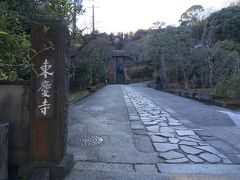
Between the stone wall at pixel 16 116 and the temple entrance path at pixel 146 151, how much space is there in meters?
→ 0.91

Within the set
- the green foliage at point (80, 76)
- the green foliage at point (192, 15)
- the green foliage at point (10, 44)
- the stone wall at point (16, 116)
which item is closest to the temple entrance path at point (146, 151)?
the stone wall at point (16, 116)

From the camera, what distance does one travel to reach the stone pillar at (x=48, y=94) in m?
4.89

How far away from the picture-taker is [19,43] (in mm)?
4352

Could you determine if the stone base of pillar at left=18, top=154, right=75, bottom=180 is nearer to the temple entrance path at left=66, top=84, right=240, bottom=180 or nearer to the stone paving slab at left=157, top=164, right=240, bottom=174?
the temple entrance path at left=66, top=84, right=240, bottom=180

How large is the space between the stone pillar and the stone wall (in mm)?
249

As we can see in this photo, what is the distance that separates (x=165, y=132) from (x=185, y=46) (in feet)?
66.6

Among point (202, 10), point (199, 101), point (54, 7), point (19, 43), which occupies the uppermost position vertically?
point (202, 10)

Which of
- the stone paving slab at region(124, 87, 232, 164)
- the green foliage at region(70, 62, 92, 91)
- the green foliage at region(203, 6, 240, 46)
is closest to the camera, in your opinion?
the stone paving slab at region(124, 87, 232, 164)

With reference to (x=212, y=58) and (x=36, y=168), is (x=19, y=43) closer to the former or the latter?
(x=36, y=168)

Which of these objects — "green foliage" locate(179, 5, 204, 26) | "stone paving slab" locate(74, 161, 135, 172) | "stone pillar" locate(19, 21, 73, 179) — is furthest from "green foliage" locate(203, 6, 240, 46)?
"stone pillar" locate(19, 21, 73, 179)

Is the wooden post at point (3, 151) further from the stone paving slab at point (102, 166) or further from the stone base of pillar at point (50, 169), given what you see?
the stone paving slab at point (102, 166)

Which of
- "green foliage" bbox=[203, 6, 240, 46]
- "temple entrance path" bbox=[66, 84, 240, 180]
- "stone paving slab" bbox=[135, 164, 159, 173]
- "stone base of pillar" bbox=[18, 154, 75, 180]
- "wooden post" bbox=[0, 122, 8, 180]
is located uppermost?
"green foliage" bbox=[203, 6, 240, 46]

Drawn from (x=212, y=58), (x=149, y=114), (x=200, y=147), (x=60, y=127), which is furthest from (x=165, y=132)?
(x=212, y=58)

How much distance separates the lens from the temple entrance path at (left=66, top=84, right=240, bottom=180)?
521 centimetres
